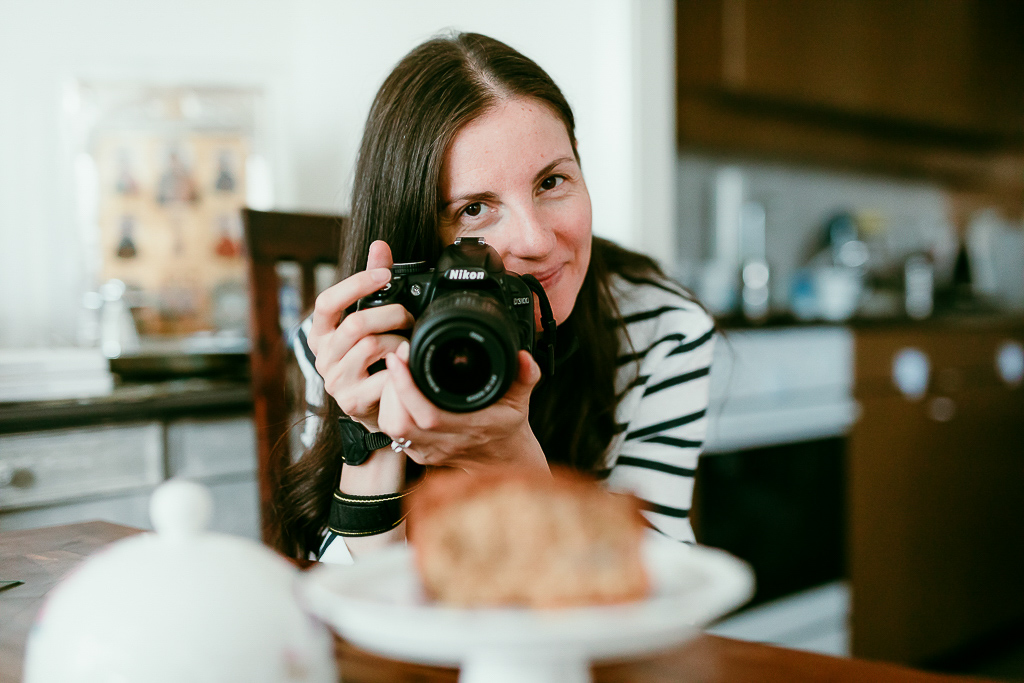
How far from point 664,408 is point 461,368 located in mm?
421

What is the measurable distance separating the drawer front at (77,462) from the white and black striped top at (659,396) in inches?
15.7

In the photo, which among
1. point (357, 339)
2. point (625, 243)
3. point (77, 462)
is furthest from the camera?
point (625, 243)

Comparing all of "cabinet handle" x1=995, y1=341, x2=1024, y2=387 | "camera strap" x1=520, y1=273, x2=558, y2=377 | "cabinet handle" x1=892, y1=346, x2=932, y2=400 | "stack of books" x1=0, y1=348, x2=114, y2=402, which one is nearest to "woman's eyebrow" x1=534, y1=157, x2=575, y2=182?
"camera strap" x1=520, y1=273, x2=558, y2=377

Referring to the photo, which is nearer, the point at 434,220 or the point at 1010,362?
the point at 434,220

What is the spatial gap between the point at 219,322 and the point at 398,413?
120 cm

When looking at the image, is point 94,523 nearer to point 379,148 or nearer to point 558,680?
point 379,148

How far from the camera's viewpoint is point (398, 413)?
58 centimetres

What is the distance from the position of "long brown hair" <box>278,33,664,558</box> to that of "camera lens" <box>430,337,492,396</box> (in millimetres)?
250

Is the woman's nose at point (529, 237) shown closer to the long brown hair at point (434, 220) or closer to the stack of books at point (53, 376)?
the long brown hair at point (434, 220)

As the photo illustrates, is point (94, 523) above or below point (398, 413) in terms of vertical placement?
below

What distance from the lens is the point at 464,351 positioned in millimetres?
526

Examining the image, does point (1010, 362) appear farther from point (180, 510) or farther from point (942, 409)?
point (180, 510)

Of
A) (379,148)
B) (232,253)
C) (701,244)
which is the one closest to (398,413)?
(379,148)

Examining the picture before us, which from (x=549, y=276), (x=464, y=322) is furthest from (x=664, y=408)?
(x=464, y=322)
